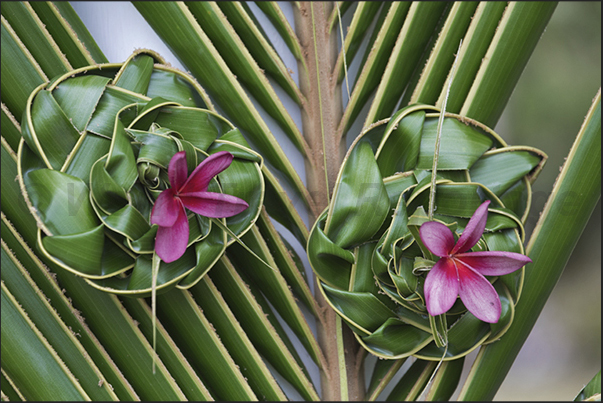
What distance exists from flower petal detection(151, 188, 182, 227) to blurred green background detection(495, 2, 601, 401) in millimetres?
391

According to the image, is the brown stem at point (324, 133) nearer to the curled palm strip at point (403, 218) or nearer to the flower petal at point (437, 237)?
the curled palm strip at point (403, 218)

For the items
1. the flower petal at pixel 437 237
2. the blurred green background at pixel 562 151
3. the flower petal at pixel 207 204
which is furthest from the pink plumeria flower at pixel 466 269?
the blurred green background at pixel 562 151

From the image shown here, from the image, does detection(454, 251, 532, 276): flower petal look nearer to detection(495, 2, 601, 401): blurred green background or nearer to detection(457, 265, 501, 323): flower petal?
detection(457, 265, 501, 323): flower petal

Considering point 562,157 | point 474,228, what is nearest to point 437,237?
point 474,228

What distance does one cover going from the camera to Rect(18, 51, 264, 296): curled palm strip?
337 mm

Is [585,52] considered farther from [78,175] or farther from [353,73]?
[78,175]

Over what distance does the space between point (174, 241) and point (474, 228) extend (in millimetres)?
207

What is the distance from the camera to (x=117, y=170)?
0.34 metres

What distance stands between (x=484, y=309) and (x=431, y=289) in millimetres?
40

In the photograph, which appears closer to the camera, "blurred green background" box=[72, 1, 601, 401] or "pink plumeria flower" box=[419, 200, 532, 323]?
"pink plumeria flower" box=[419, 200, 532, 323]

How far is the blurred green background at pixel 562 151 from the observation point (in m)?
0.52

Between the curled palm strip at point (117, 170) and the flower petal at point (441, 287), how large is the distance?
16 centimetres

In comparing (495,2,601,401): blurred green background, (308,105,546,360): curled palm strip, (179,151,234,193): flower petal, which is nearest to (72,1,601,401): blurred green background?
(495,2,601,401): blurred green background

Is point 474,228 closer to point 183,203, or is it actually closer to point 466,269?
point 466,269
